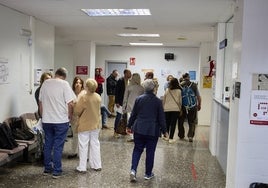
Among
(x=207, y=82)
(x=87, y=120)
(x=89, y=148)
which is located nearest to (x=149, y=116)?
(x=87, y=120)

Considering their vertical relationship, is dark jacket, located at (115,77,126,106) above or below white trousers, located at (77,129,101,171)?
above

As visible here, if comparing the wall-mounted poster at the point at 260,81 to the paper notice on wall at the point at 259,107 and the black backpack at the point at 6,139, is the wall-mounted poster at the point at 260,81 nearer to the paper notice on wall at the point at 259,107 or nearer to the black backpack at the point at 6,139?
the paper notice on wall at the point at 259,107

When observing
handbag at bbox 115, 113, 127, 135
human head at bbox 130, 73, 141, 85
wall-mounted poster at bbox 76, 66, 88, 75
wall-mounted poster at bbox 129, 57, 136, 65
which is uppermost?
wall-mounted poster at bbox 129, 57, 136, 65

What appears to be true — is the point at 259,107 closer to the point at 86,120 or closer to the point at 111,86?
the point at 86,120

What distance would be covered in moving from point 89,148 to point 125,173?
66 cm

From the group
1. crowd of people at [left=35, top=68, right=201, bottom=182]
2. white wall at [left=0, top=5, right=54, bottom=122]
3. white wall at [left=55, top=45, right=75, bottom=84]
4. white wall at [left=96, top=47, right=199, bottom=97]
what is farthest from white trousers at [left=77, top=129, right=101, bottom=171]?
white wall at [left=55, top=45, right=75, bottom=84]

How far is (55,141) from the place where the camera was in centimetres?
457

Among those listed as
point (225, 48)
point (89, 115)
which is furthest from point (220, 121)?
point (89, 115)

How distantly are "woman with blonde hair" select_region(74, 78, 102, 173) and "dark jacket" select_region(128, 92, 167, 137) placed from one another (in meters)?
0.63

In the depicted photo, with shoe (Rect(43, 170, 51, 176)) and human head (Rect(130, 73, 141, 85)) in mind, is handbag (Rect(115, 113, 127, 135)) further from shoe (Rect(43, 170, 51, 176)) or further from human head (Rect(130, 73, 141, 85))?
shoe (Rect(43, 170, 51, 176))

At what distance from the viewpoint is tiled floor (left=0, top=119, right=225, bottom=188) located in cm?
440

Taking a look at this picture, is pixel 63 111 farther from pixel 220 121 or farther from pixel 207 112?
pixel 207 112

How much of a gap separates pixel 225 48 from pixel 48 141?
3373mm

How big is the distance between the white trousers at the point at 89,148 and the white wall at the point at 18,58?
1.41 meters
